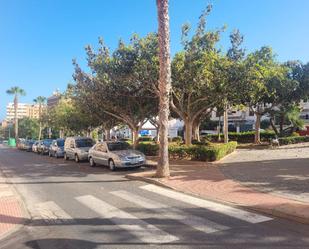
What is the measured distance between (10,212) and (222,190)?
610cm

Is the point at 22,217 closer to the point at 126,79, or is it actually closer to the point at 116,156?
the point at 116,156

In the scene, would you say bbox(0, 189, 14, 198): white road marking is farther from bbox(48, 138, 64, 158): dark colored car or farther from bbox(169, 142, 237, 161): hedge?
bbox(48, 138, 64, 158): dark colored car

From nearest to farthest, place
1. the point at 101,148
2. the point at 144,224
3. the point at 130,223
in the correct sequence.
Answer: the point at 144,224
the point at 130,223
the point at 101,148

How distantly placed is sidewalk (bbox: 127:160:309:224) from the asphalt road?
1.44ft

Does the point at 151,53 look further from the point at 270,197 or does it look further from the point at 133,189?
the point at 270,197

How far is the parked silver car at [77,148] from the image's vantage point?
27016 millimetres

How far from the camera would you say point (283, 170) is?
15.9m

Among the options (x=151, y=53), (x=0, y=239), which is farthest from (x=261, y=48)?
(x=0, y=239)

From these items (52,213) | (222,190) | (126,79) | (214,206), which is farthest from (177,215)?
(126,79)

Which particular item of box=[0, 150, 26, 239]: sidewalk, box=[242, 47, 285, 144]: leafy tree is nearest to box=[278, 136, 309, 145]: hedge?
box=[242, 47, 285, 144]: leafy tree

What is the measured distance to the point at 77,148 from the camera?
27.8 meters

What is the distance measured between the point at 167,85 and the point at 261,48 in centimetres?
1774

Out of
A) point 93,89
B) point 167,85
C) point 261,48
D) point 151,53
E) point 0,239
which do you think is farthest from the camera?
point 261,48

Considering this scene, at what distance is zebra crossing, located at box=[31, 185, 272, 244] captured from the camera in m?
7.60
